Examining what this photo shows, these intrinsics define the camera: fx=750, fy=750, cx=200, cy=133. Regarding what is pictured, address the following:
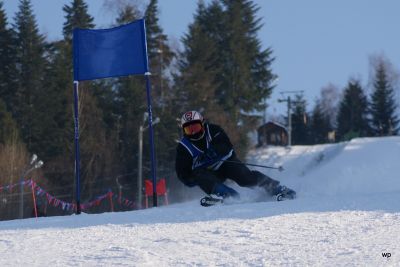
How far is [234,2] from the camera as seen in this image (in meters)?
53.3

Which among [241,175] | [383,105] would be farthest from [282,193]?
[383,105]

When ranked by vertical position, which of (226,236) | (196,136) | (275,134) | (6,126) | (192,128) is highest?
(6,126)

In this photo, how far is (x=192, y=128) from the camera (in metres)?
10.3

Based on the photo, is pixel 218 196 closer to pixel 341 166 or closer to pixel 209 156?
pixel 209 156

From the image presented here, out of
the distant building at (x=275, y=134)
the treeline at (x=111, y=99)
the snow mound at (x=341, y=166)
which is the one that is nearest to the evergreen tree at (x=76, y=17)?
the treeline at (x=111, y=99)

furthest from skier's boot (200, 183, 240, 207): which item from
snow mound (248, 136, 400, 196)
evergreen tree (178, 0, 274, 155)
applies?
evergreen tree (178, 0, 274, 155)

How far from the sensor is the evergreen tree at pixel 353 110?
2574 inches

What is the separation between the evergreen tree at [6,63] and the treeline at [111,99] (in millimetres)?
64

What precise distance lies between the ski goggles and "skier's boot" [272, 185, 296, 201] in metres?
1.38

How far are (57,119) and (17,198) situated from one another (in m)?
11.7

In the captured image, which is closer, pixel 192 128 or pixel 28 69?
pixel 192 128

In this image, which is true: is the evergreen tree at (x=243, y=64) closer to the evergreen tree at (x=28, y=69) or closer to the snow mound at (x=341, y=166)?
the snow mound at (x=341, y=166)

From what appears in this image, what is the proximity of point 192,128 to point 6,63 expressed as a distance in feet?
130

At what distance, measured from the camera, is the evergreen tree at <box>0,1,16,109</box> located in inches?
1868
